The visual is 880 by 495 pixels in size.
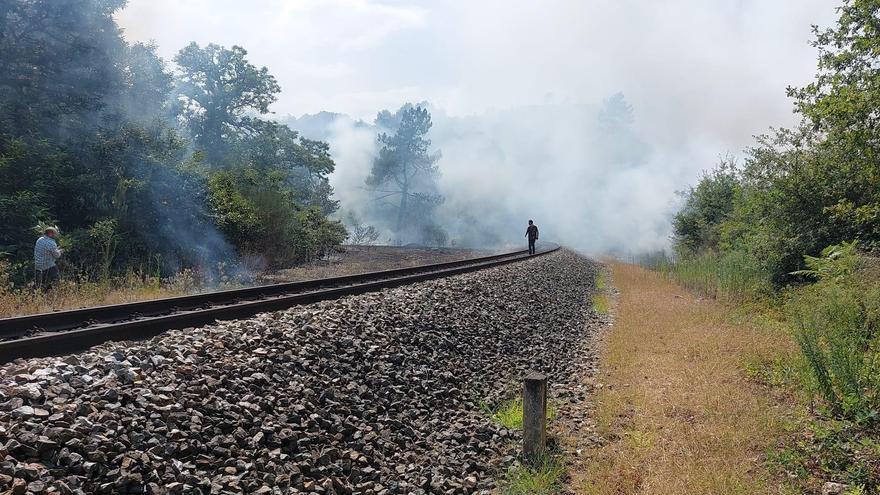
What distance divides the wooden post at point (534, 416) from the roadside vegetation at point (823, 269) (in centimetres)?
231

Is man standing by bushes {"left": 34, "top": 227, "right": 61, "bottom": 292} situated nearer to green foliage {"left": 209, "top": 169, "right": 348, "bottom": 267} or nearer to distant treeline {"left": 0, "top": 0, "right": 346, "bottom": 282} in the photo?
distant treeline {"left": 0, "top": 0, "right": 346, "bottom": 282}

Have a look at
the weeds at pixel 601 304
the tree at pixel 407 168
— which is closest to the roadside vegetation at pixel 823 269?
the weeds at pixel 601 304

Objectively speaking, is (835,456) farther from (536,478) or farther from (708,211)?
(708,211)

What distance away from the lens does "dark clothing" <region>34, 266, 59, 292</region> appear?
390 inches

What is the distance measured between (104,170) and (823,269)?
56.7 ft

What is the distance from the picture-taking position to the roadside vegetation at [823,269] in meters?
5.38

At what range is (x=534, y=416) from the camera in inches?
229

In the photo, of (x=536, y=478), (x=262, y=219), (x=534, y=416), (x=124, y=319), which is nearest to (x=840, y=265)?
(x=534, y=416)

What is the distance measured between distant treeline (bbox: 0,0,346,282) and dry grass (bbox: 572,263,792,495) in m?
10.6

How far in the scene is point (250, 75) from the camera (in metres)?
31.2

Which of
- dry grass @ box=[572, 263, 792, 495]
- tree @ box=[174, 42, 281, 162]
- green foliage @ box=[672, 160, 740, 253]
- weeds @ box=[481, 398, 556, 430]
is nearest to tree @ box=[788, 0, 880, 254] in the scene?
dry grass @ box=[572, 263, 792, 495]

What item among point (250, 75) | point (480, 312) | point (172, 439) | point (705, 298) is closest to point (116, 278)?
point (480, 312)

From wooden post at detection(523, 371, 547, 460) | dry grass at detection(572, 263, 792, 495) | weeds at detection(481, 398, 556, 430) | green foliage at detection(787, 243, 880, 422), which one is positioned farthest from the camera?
weeds at detection(481, 398, 556, 430)

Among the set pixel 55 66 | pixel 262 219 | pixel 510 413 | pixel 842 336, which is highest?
pixel 55 66
